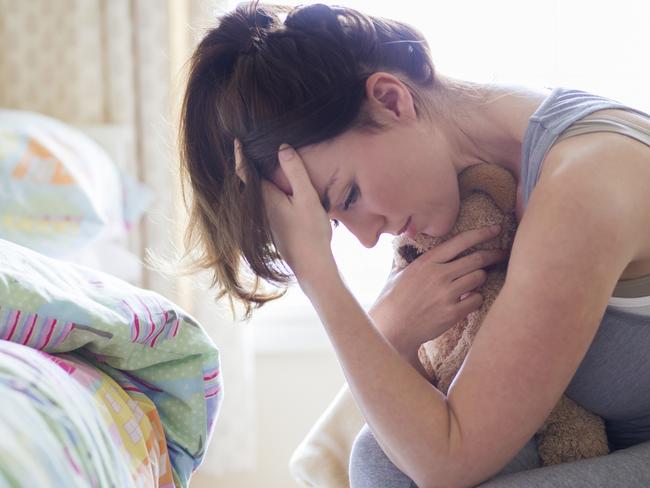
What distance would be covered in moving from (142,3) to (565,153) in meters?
1.63

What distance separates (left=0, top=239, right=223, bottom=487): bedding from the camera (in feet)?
2.15

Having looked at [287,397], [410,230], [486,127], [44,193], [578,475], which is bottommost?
[287,397]

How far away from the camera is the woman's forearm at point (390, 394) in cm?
92

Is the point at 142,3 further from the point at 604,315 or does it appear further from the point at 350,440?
the point at 604,315

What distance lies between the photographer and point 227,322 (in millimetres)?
2260

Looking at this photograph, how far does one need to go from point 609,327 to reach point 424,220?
27cm

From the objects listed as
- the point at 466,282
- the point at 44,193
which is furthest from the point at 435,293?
the point at 44,193

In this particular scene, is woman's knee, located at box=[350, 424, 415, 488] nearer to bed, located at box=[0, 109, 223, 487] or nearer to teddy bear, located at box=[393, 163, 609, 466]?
teddy bear, located at box=[393, 163, 609, 466]

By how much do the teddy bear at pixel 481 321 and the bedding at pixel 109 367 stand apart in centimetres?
35

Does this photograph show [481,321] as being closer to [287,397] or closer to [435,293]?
[435,293]

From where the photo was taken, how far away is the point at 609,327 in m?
0.98

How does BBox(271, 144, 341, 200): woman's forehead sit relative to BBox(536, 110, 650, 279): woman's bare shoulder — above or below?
below

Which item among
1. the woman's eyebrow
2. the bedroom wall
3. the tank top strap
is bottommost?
the bedroom wall

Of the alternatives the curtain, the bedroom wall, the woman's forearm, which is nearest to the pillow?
the curtain
